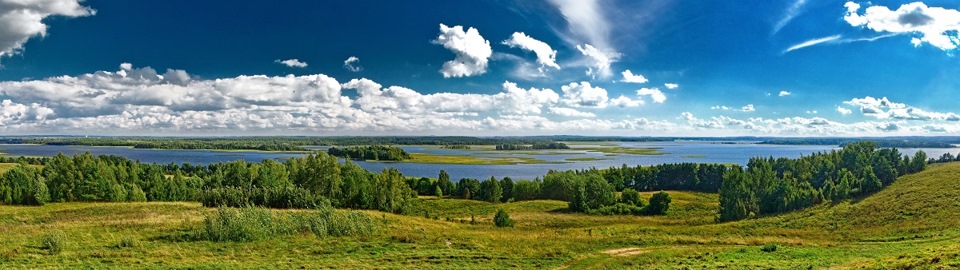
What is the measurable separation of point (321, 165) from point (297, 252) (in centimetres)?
5093

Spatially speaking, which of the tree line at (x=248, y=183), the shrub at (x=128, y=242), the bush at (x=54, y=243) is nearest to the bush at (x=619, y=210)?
the tree line at (x=248, y=183)

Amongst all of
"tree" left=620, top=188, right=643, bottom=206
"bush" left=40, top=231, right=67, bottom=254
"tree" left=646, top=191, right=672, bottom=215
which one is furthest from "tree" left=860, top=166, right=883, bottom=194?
"bush" left=40, top=231, right=67, bottom=254

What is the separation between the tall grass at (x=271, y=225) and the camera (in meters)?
31.5

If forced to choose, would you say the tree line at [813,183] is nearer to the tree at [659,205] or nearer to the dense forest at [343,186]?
the dense forest at [343,186]

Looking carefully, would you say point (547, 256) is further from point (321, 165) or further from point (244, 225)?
point (321, 165)

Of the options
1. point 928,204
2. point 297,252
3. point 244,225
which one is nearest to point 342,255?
point 297,252

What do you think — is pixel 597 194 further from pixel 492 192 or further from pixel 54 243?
pixel 54 243

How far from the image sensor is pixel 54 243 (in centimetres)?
2606

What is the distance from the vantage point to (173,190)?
313ft

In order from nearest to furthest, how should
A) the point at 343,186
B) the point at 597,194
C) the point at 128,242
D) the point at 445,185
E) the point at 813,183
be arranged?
the point at 128,242, the point at 343,186, the point at 813,183, the point at 597,194, the point at 445,185

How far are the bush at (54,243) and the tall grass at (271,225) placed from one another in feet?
22.9

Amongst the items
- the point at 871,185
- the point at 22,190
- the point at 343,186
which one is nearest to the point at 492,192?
the point at 343,186

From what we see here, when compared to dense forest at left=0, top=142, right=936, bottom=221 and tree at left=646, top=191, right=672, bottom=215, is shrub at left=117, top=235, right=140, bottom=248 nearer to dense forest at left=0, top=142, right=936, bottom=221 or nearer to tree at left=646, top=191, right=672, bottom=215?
dense forest at left=0, top=142, right=936, bottom=221

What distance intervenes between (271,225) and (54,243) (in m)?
11.3
